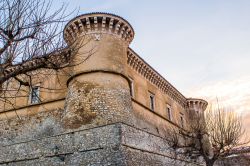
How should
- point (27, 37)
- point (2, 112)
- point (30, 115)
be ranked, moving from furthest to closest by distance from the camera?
1. point (2, 112)
2. point (30, 115)
3. point (27, 37)

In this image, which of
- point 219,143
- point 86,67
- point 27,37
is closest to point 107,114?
point 86,67

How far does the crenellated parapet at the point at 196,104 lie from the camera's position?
86.1 feet

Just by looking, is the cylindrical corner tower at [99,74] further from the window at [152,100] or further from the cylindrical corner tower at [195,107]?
the cylindrical corner tower at [195,107]

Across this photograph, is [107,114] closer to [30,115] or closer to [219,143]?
[30,115]

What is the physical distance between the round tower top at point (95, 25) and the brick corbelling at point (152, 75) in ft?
6.60

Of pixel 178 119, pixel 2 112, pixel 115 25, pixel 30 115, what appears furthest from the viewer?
pixel 178 119

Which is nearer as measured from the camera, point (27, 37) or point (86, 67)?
point (27, 37)

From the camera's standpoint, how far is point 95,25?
48.9 ft

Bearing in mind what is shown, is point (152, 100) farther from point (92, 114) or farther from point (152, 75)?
point (92, 114)

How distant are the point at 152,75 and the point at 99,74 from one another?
6.43 m

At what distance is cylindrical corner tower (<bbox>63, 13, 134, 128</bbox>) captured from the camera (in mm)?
13438

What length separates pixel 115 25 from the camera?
50.0 ft

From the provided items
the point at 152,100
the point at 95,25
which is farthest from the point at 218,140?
the point at 95,25

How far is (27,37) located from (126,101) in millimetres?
6910
